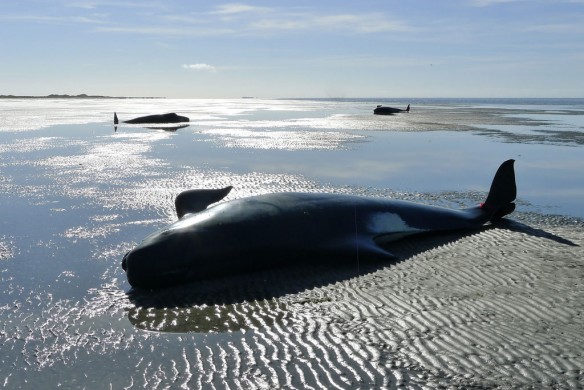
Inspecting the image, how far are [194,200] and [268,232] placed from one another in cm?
156

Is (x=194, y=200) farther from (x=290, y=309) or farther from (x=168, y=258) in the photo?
(x=290, y=309)

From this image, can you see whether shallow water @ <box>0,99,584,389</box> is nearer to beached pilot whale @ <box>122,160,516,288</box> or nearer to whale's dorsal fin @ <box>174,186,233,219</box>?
beached pilot whale @ <box>122,160,516,288</box>

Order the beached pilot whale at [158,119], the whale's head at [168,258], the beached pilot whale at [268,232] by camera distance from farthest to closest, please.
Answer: the beached pilot whale at [158,119], the beached pilot whale at [268,232], the whale's head at [168,258]

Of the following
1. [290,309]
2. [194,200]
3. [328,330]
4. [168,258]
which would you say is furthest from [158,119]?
[328,330]

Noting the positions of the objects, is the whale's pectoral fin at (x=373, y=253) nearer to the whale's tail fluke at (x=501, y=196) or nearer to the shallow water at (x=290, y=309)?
the shallow water at (x=290, y=309)

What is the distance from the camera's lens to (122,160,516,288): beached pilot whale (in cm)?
697

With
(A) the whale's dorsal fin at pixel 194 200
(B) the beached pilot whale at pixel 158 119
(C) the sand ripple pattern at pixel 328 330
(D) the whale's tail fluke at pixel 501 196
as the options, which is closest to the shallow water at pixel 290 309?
(C) the sand ripple pattern at pixel 328 330

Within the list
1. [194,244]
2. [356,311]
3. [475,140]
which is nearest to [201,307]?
[194,244]

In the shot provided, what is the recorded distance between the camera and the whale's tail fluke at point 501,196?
10250 mm

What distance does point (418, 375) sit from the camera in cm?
467

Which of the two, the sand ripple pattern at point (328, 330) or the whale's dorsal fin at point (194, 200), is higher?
the whale's dorsal fin at point (194, 200)

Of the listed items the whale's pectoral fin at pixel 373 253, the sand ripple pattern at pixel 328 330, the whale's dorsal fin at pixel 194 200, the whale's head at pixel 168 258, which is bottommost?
the sand ripple pattern at pixel 328 330

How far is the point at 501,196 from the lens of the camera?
33.7 ft

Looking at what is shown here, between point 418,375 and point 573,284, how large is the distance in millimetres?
3203
